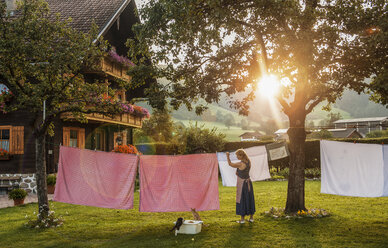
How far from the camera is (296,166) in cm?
1050

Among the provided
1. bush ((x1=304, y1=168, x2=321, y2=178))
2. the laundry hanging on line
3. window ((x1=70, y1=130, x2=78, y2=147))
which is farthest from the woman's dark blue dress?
bush ((x1=304, y1=168, x2=321, y2=178))

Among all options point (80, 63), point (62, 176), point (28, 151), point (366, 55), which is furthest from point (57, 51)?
point (28, 151)

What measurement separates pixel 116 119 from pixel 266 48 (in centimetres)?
1197

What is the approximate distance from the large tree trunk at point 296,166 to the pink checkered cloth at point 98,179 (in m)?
4.40

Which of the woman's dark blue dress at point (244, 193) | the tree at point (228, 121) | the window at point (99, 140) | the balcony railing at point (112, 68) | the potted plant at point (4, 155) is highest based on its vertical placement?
the tree at point (228, 121)

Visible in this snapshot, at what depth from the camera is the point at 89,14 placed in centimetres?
1986

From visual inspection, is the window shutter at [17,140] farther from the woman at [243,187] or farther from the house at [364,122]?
the house at [364,122]

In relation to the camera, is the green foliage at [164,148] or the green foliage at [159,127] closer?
the green foliage at [164,148]

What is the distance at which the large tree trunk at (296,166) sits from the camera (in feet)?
33.9

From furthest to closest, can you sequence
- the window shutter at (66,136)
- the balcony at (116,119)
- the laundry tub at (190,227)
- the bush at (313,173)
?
1. the bush at (313,173)
2. the window shutter at (66,136)
3. the balcony at (116,119)
4. the laundry tub at (190,227)

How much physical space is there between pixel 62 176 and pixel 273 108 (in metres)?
170

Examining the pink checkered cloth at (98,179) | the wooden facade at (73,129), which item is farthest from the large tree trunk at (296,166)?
the wooden facade at (73,129)

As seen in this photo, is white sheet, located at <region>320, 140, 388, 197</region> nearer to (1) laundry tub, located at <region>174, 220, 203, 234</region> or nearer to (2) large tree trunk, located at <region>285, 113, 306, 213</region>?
(2) large tree trunk, located at <region>285, 113, 306, 213</region>

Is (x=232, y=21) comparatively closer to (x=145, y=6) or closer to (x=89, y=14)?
(x=145, y=6)
